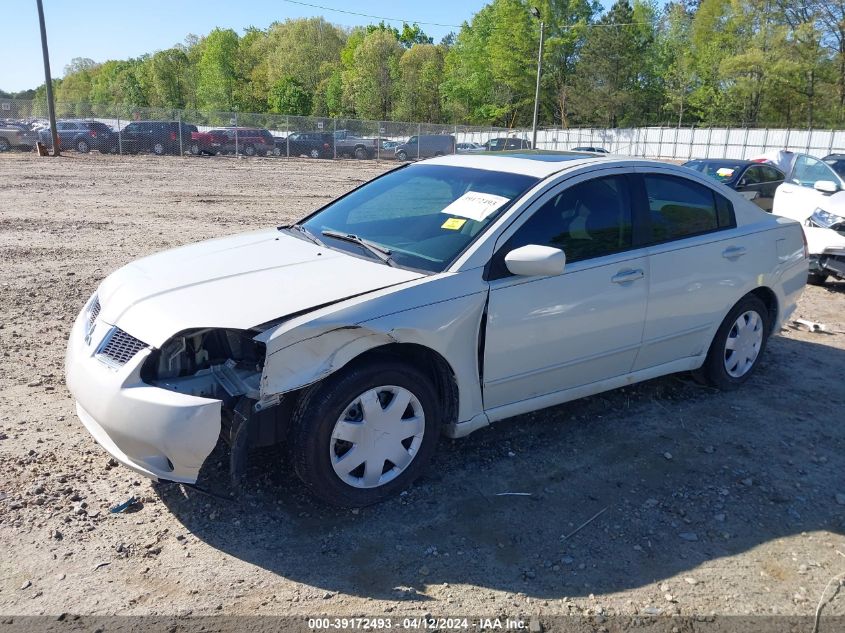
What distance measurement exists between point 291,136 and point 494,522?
37.4 meters

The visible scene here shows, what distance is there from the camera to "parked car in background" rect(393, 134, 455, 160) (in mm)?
41625

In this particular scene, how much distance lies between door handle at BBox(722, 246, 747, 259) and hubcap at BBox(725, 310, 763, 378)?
459mm

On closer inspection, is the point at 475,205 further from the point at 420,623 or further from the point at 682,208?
the point at 420,623

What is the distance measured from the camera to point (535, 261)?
3.62 meters

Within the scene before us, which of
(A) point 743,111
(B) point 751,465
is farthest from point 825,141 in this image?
(B) point 751,465

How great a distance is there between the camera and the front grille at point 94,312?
367cm

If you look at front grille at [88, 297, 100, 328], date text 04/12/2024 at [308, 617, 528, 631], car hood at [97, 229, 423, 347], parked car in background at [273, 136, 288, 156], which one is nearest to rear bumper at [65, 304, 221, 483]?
car hood at [97, 229, 423, 347]

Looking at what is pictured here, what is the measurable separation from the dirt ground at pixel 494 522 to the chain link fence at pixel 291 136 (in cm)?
2145

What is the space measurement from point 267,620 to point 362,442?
3.07 ft

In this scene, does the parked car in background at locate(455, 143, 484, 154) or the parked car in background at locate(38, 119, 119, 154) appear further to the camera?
the parked car in background at locate(455, 143, 484, 154)

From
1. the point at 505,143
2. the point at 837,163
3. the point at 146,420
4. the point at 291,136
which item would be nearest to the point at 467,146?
the point at 505,143

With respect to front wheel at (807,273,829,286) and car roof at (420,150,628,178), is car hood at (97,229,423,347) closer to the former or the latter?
car roof at (420,150,628,178)

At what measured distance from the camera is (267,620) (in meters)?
2.75

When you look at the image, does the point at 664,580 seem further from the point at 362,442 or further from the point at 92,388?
the point at 92,388
